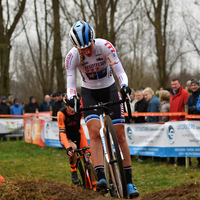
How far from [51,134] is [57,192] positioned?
931 centimetres

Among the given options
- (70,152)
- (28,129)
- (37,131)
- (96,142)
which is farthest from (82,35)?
(28,129)

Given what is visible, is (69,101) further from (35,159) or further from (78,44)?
(35,159)

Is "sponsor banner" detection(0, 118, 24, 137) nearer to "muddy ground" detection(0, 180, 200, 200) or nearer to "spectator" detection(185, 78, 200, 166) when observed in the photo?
"spectator" detection(185, 78, 200, 166)

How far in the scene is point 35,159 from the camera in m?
11.7

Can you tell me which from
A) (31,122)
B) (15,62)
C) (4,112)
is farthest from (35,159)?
(15,62)

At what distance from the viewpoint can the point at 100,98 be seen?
17.2 ft

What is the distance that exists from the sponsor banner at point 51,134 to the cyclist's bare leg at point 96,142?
8.45 meters

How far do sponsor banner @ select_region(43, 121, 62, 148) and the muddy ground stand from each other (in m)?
8.45

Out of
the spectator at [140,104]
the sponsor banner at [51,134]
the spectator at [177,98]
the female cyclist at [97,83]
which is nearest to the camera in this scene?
the female cyclist at [97,83]

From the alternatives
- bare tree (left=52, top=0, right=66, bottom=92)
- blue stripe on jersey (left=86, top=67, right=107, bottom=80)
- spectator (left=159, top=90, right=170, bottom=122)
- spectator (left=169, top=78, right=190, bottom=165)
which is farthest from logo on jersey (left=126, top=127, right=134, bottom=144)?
bare tree (left=52, top=0, right=66, bottom=92)

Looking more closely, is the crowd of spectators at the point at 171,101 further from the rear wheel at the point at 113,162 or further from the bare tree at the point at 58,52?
the bare tree at the point at 58,52

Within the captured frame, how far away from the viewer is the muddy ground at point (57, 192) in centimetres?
434

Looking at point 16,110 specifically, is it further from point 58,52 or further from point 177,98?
point 177,98

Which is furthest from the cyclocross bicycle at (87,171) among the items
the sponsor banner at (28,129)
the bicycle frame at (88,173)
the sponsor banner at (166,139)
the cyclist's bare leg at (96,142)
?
the sponsor banner at (28,129)
